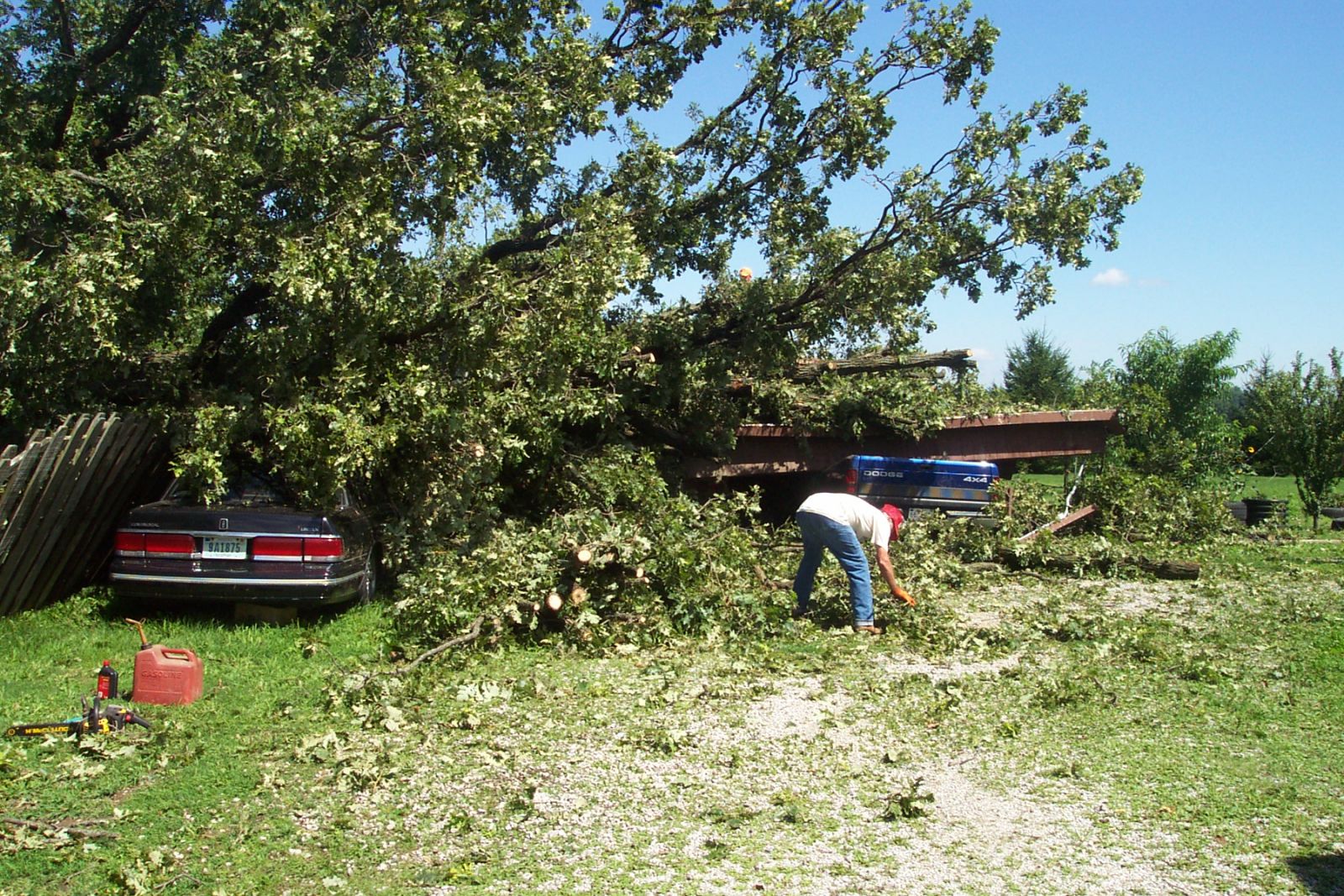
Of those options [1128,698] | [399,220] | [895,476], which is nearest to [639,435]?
[895,476]

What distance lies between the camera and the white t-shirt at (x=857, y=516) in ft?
29.9

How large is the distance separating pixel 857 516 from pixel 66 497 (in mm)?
6186

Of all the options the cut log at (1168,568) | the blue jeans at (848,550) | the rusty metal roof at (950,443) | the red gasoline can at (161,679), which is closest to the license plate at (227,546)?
the red gasoline can at (161,679)

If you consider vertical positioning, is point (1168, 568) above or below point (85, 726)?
above

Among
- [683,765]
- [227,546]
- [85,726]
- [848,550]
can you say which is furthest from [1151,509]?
[85,726]

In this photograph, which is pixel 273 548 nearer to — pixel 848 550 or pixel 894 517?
pixel 848 550

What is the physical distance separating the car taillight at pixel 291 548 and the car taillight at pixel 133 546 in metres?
0.83

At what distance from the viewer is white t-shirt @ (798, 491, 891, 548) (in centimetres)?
911

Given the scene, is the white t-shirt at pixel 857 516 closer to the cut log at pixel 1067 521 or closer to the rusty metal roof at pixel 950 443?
the rusty metal roof at pixel 950 443

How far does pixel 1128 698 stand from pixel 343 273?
668cm

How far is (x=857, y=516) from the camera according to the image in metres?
9.19

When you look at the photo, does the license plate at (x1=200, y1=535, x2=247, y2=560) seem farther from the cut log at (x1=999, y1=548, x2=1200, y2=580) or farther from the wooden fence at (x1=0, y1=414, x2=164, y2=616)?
the cut log at (x1=999, y1=548, x2=1200, y2=580)

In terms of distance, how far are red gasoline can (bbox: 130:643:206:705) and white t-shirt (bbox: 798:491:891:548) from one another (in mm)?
4865

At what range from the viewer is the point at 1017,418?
15.2m
